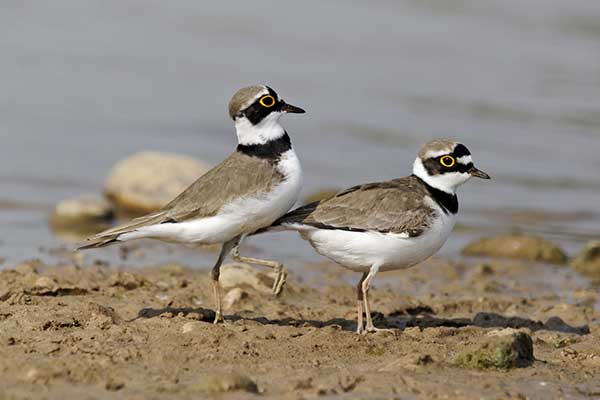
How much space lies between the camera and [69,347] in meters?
6.96

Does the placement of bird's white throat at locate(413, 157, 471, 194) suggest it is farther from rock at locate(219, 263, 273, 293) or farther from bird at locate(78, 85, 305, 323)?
rock at locate(219, 263, 273, 293)

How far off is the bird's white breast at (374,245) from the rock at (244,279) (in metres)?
1.20

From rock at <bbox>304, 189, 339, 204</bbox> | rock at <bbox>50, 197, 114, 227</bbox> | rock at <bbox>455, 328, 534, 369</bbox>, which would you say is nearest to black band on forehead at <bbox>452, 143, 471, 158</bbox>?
rock at <bbox>455, 328, 534, 369</bbox>

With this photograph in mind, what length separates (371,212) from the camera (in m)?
8.37

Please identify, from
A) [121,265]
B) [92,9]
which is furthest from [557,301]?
[92,9]

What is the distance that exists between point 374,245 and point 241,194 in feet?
3.60

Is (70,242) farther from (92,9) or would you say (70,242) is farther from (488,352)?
(92,9)

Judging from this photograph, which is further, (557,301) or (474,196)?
(474,196)

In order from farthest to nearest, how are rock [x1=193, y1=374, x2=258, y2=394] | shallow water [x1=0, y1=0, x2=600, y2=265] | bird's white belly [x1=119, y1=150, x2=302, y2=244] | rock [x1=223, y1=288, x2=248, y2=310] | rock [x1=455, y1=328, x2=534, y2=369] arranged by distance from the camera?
shallow water [x1=0, y1=0, x2=600, y2=265], rock [x1=223, y1=288, x2=248, y2=310], bird's white belly [x1=119, y1=150, x2=302, y2=244], rock [x1=455, y1=328, x2=534, y2=369], rock [x1=193, y1=374, x2=258, y2=394]

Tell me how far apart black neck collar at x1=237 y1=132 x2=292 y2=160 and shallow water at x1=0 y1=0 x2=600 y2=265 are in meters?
3.14

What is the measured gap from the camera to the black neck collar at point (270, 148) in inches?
323

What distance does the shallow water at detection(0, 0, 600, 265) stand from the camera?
14312 millimetres

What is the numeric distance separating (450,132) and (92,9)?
391 inches

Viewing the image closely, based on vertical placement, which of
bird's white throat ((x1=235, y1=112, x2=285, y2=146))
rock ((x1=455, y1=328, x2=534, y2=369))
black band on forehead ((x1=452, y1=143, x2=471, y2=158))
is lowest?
rock ((x1=455, y1=328, x2=534, y2=369))
